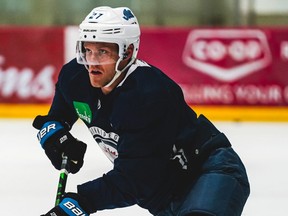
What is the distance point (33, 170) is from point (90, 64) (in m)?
2.49

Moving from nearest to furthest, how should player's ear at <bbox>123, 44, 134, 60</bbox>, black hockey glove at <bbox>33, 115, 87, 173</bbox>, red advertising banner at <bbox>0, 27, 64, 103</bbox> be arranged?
player's ear at <bbox>123, 44, 134, 60</bbox> → black hockey glove at <bbox>33, 115, 87, 173</bbox> → red advertising banner at <bbox>0, 27, 64, 103</bbox>

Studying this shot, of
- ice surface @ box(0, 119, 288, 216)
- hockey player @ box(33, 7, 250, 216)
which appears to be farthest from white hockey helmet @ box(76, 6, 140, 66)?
ice surface @ box(0, 119, 288, 216)

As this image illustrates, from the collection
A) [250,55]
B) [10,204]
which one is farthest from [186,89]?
[10,204]

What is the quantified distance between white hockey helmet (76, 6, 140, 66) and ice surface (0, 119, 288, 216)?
1.33 m

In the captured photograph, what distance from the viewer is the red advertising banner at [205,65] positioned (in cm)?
730

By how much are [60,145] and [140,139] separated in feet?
1.59

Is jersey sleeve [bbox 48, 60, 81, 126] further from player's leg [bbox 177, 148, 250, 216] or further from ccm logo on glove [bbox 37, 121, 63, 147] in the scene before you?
player's leg [bbox 177, 148, 250, 216]

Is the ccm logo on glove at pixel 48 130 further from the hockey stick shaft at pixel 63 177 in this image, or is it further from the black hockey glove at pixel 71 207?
the black hockey glove at pixel 71 207

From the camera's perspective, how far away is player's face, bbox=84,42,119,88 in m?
2.63

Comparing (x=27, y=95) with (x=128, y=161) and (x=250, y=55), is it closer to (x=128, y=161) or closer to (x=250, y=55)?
(x=250, y=55)

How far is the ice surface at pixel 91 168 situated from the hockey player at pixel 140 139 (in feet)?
3.73

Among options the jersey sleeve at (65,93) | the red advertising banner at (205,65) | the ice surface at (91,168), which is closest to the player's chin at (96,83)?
the jersey sleeve at (65,93)

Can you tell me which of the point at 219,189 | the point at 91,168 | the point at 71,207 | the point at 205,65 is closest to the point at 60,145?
the point at 71,207

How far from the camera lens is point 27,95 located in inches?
291
